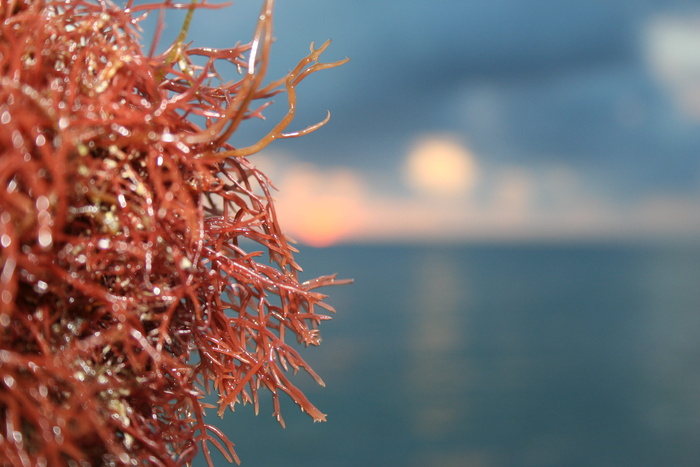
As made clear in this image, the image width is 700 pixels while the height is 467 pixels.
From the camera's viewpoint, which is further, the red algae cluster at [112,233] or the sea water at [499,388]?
the sea water at [499,388]

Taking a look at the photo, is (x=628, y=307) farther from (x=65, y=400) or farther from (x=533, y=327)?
(x=65, y=400)

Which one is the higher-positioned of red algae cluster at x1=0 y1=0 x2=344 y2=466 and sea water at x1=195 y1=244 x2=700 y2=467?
red algae cluster at x1=0 y1=0 x2=344 y2=466

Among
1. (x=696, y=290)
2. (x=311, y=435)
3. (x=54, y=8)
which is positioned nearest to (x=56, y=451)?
(x=54, y=8)

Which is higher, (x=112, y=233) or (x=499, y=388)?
(x=112, y=233)

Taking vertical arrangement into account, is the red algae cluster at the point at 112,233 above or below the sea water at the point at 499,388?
above

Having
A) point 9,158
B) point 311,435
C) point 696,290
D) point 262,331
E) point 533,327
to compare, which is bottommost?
point 311,435
